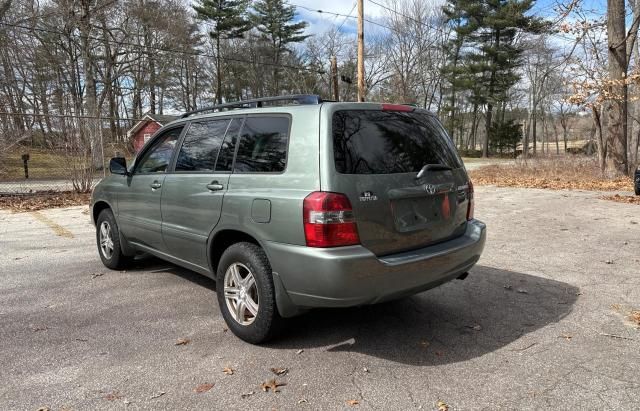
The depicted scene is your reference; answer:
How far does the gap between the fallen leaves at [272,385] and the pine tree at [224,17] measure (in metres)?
38.9

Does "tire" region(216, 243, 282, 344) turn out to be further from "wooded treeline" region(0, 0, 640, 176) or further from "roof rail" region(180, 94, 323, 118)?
"wooded treeline" region(0, 0, 640, 176)

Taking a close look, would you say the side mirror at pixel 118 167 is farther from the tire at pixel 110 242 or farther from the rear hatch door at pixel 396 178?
the rear hatch door at pixel 396 178

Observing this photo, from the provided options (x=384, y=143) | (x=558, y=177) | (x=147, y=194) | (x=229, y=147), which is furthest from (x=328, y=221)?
(x=558, y=177)

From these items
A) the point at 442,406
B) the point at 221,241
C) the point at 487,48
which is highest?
the point at 487,48

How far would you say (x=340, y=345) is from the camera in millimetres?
3303

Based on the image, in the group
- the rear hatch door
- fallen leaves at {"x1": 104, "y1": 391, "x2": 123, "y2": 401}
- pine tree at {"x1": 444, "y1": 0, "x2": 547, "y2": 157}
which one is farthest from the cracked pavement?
pine tree at {"x1": 444, "y1": 0, "x2": 547, "y2": 157}

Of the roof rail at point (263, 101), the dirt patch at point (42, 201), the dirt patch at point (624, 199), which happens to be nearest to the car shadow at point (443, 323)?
the roof rail at point (263, 101)

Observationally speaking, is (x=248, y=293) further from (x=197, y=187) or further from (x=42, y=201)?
(x=42, y=201)

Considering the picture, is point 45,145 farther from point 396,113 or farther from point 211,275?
point 396,113

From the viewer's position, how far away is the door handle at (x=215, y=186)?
3.50 m

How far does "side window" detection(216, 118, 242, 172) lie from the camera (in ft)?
11.8

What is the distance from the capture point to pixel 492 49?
4078 centimetres

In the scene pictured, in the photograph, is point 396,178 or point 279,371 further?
point 396,178

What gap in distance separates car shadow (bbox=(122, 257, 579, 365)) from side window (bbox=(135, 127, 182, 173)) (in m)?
1.33
